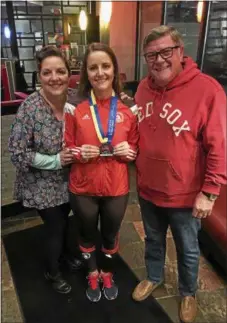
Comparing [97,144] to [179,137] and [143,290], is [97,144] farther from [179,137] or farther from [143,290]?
[143,290]

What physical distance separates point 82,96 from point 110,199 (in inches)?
23.6

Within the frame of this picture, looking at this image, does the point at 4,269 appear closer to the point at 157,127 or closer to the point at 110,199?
the point at 110,199

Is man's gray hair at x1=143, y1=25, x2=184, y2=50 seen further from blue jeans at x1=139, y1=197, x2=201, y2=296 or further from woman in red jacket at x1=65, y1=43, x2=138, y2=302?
blue jeans at x1=139, y1=197, x2=201, y2=296

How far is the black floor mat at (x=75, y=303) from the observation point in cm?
199

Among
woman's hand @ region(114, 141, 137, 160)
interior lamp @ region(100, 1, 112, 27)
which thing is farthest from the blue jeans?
interior lamp @ region(100, 1, 112, 27)

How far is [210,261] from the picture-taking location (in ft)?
8.22

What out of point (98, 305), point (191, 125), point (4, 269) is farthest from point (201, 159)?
point (4, 269)

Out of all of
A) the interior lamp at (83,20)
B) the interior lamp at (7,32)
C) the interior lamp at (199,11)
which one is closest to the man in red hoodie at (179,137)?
the interior lamp at (199,11)

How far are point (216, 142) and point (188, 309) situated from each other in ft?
3.70

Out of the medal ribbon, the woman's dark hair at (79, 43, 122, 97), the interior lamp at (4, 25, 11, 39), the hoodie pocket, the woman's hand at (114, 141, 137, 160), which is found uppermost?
the interior lamp at (4, 25, 11, 39)

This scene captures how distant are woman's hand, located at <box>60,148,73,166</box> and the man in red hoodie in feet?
1.23

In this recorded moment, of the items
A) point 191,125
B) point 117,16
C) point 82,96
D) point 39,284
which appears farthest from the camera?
point 117,16

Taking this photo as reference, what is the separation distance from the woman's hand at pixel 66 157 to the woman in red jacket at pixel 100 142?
0.03 metres

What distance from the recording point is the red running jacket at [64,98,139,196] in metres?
1.67
